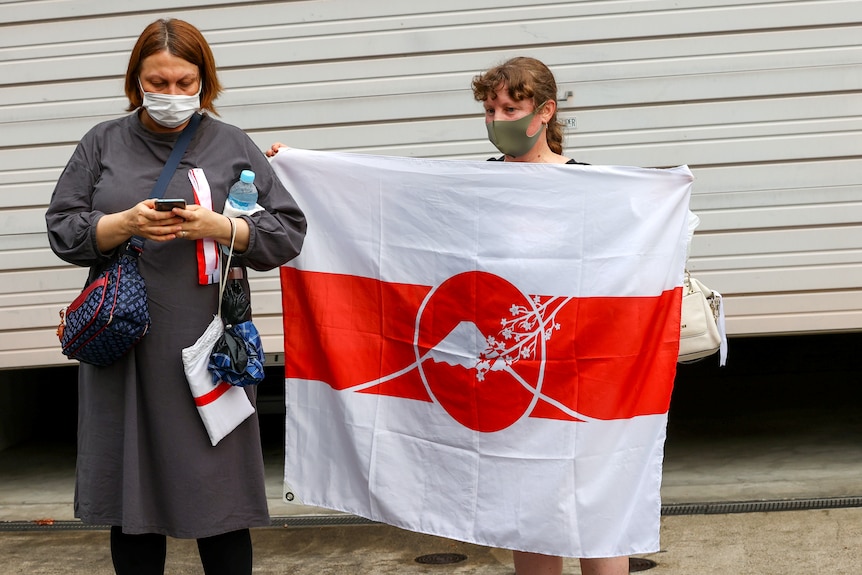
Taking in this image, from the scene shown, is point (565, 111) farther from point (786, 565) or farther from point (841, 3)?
point (786, 565)

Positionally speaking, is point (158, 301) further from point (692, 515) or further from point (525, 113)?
Result: point (692, 515)

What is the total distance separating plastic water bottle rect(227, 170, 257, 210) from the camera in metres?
2.96

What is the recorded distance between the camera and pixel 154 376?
2.93m

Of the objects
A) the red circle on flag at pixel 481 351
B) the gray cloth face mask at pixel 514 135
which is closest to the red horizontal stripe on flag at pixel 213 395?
the red circle on flag at pixel 481 351

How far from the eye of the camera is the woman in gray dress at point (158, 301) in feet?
9.55

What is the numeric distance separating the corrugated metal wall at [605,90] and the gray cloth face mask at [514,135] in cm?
224

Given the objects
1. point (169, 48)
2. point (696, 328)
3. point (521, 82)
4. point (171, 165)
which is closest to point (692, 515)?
point (696, 328)

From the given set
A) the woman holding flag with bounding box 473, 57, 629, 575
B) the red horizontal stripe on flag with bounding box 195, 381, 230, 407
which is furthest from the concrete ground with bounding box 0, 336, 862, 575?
the red horizontal stripe on flag with bounding box 195, 381, 230, 407

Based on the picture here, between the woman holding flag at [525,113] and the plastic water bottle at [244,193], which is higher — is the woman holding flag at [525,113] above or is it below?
above

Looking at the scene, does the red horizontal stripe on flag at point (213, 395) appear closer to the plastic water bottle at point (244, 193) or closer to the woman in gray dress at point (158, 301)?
the woman in gray dress at point (158, 301)

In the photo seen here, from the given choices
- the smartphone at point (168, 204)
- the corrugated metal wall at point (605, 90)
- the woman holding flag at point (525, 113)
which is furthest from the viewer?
the corrugated metal wall at point (605, 90)

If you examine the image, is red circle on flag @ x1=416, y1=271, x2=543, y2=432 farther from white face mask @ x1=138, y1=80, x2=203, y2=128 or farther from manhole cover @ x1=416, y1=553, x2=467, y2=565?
manhole cover @ x1=416, y1=553, x2=467, y2=565

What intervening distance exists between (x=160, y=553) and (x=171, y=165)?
1.13 metres

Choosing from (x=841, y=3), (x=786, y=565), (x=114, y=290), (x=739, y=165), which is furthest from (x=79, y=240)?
(x=841, y=3)
